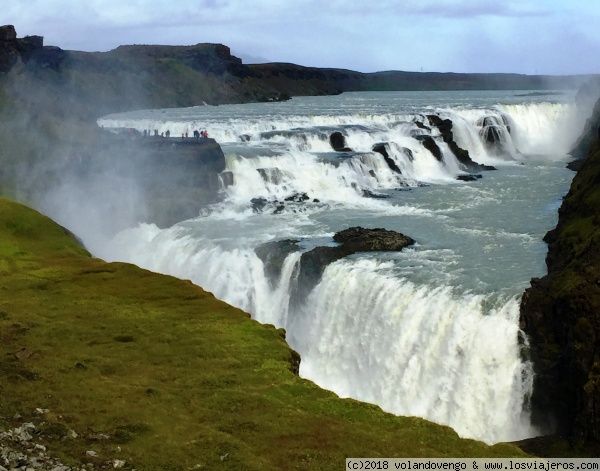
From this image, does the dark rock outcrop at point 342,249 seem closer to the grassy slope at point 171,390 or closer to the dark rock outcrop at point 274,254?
the dark rock outcrop at point 274,254

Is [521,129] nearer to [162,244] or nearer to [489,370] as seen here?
[162,244]

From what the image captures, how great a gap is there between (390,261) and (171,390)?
50.2 feet

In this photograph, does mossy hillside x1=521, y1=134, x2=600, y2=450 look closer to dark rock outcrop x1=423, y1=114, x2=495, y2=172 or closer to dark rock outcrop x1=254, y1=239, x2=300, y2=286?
dark rock outcrop x1=254, y1=239, x2=300, y2=286

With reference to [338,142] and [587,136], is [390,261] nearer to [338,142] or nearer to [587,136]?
[338,142]

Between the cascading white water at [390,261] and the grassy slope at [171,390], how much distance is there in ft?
19.8

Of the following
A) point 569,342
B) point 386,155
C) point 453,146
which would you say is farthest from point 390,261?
point 453,146

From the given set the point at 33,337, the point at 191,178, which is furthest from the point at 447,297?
the point at 191,178

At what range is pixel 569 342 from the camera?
860 inches

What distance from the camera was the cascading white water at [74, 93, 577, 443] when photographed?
2433cm

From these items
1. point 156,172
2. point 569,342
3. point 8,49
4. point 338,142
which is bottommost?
point 569,342

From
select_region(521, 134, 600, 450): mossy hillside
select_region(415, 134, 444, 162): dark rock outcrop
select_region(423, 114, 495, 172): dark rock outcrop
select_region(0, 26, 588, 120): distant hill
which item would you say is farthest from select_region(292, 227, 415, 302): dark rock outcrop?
select_region(0, 26, 588, 120): distant hill

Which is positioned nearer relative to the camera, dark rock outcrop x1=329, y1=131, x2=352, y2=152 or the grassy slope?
the grassy slope

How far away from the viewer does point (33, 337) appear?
20.5 metres

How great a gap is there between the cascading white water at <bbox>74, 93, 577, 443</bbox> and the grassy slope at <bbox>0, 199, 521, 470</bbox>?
19.8 ft
